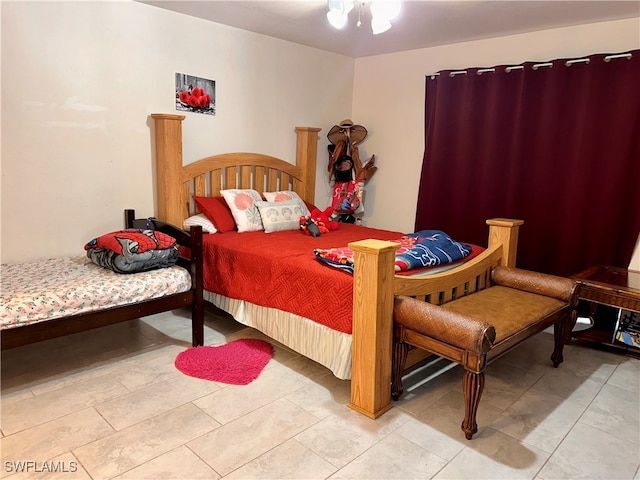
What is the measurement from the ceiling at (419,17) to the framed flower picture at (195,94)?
1.52 feet

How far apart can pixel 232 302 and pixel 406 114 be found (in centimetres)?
254

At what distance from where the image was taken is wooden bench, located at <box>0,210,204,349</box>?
2.06 metres

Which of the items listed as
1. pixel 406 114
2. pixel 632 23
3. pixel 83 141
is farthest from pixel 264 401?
pixel 632 23

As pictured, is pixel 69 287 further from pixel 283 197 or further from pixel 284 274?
pixel 283 197

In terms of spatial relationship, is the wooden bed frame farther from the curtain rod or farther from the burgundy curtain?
the curtain rod

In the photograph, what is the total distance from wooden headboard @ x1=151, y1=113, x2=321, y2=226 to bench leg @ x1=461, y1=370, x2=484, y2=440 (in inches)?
92.5

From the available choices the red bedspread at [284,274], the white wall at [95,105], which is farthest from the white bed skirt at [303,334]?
the white wall at [95,105]

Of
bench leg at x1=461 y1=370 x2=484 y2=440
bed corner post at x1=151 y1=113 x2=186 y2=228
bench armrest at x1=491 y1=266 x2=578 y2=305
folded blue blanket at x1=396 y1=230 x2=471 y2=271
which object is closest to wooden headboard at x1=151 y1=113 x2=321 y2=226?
bed corner post at x1=151 y1=113 x2=186 y2=228

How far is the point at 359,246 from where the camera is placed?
2041 mm

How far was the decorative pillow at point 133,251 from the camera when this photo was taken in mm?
2457

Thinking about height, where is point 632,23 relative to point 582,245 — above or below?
above

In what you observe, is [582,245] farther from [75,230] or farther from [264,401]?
[75,230]

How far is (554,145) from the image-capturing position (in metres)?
3.38

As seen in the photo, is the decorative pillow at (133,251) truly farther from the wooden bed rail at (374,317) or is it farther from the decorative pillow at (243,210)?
the wooden bed rail at (374,317)
